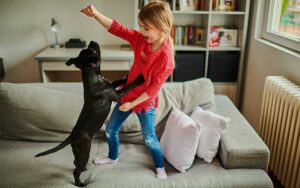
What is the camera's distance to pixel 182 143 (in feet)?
5.37

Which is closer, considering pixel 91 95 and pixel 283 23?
pixel 91 95

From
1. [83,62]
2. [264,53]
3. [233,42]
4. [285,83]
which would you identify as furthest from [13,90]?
[233,42]

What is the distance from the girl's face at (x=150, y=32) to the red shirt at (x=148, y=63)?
0.17ft

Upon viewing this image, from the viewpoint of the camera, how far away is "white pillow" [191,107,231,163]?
5.38 feet

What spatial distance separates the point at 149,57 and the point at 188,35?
6.17 feet

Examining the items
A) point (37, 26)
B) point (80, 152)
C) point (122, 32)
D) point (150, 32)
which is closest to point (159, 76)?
point (150, 32)

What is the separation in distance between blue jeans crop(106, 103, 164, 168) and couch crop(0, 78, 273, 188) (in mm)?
87

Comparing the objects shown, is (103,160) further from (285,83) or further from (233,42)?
(233,42)

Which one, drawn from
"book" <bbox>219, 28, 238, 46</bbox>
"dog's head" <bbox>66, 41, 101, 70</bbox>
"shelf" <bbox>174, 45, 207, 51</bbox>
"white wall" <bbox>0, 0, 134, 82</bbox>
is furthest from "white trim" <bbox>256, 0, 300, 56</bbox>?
"dog's head" <bbox>66, 41, 101, 70</bbox>

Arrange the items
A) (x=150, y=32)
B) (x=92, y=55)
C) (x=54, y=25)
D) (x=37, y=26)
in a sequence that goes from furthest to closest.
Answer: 1. (x=37, y=26)
2. (x=54, y=25)
3. (x=150, y=32)
4. (x=92, y=55)

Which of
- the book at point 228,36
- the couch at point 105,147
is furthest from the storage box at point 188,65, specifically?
the couch at point 105,147

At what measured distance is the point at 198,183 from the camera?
1.48 m

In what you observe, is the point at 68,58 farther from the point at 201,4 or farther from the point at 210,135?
the point at 210,135

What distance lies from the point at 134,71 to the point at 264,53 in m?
1.54
